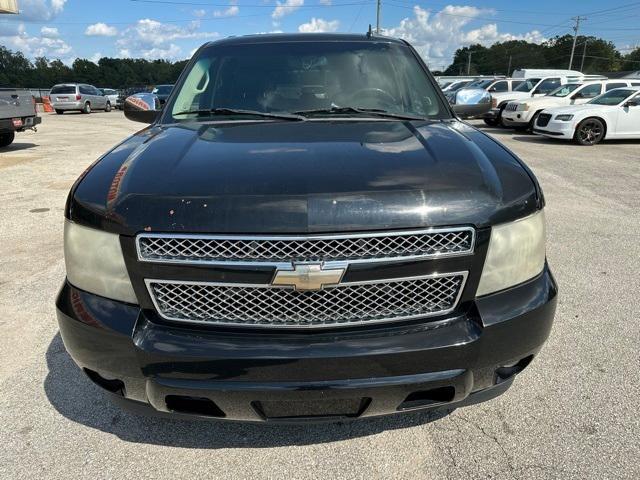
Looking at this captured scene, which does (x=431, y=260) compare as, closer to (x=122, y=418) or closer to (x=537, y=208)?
(x=537, y=208)

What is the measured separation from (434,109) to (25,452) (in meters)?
2.78

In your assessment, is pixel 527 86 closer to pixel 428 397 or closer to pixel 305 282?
pixel 428 397

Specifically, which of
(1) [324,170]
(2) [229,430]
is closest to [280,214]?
(1) [324,170]

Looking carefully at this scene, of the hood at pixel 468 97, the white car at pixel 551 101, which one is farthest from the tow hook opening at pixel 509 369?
the white car at pixel 551 101

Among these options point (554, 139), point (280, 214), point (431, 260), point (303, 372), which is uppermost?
point (280, 214)

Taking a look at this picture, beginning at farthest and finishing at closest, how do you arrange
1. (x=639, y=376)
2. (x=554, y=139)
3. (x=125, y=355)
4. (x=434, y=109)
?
(x=554, y=139) < (x=434, y=109) < (x=639, y=376) < (x=125, y=355)

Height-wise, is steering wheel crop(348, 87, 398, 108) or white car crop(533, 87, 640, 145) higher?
steering wheel crop(348, 87, 398, 108)

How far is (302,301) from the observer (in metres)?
1.71

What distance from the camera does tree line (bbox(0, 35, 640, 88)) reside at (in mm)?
64431

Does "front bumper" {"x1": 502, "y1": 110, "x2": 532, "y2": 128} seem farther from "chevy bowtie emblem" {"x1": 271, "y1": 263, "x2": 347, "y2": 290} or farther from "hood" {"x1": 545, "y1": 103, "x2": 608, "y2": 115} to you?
"chevy bowtie emblem" {"x1": 271, "y1": 263, "x2": 347, "y2": 290}

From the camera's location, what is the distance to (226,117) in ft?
9.19

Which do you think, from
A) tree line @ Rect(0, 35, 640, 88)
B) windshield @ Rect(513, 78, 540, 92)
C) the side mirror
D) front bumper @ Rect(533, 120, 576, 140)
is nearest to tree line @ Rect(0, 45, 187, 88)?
tree line @ Rect(0, 35, 640, 88)

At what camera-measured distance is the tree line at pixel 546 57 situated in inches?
3829

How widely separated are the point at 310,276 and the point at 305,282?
3cm
